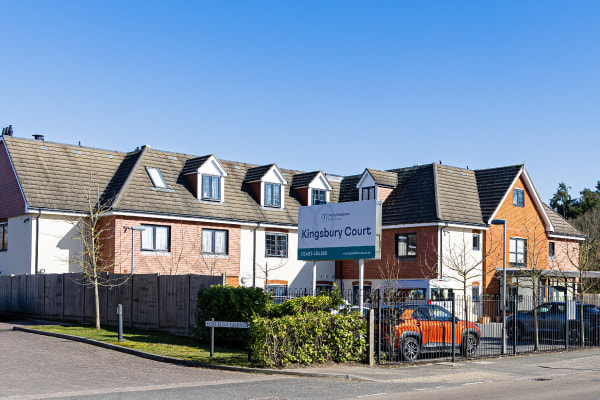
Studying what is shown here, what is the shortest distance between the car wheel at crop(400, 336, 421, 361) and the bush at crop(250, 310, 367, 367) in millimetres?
1341

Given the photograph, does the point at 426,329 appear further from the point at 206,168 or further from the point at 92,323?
the point at 206,168

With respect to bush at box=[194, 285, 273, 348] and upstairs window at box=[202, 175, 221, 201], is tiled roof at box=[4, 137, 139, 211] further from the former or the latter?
bush at box=[194, 285, 273, 348]

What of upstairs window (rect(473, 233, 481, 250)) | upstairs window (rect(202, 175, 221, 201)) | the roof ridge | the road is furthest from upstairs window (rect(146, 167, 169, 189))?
upstairs window (rect(473, 233, 481, 250))

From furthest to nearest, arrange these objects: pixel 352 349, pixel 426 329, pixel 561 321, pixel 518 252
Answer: pixel 518 252
pixel 561 321
pixel 426 329
pixel 352 349

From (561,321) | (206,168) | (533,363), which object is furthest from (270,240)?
(533,363)

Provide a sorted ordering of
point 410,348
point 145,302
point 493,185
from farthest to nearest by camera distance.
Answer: point 493,185, point 145,302, point 410,348

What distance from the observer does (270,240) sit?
40938 mm

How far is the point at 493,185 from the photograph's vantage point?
1674 inches

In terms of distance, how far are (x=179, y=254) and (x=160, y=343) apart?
14.6 meters

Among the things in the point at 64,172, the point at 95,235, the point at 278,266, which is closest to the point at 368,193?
the point at 278,266

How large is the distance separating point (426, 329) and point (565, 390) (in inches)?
215

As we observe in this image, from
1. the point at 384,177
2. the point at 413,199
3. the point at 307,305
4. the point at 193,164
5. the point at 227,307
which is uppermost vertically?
the point at 193,164

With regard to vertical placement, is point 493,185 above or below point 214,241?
above

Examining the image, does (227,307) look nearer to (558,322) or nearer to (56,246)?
(558,322)
